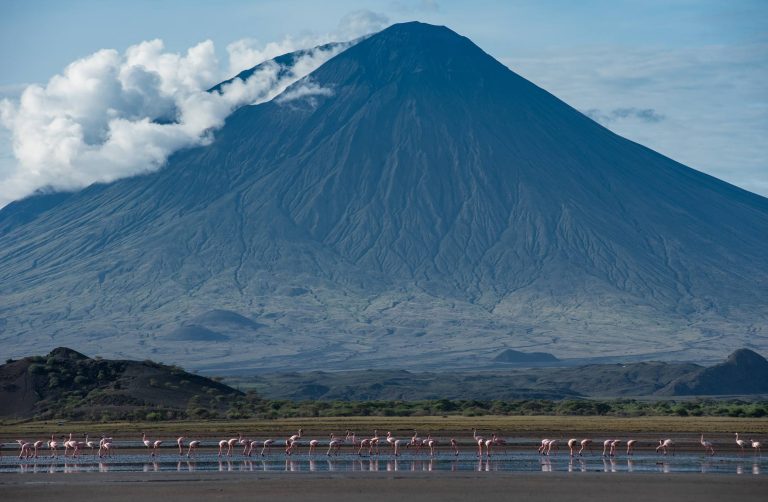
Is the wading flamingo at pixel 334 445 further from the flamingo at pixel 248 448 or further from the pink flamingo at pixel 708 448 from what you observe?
the pink flamingo at pixel 708 448

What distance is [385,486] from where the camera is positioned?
92.4 feet

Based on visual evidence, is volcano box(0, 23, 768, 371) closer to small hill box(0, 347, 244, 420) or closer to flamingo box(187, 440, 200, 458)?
small hill box(0, 347, 244, 420)

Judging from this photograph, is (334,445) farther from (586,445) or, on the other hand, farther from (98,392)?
(98,392)

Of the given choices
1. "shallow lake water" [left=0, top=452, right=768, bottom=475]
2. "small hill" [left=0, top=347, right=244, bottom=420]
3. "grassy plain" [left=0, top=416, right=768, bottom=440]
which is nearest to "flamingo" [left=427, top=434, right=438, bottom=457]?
"shallow lake water" [left=0, top=452, right=768, bottom=475]

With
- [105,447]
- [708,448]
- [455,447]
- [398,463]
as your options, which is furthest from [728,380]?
[105,447]

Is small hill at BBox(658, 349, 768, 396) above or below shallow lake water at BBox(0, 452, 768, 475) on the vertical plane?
above

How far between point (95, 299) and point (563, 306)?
56623mm

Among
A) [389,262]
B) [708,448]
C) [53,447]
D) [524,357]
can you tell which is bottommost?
[708,448]

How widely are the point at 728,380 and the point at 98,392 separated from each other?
5130 centimetres

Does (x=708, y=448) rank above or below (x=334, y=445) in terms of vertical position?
below

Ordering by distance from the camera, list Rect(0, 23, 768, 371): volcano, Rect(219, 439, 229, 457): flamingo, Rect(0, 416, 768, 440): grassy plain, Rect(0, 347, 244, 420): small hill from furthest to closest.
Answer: Rect(0, 23, 768, 371): volcano
Rect(0, 347, 244, 420): small hill
Rect(0, 416, 768, 440): grassy plain
Rect(219, 439, 229, 457): flamingo

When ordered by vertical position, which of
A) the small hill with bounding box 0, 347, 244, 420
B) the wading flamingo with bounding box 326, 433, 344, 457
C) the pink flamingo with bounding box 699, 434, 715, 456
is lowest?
the pink flamingo with bounding box 699, 434, 715, 456

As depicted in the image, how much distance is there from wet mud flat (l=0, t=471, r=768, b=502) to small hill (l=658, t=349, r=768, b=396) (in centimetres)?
6185

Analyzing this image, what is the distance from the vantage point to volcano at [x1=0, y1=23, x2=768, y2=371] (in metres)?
144
